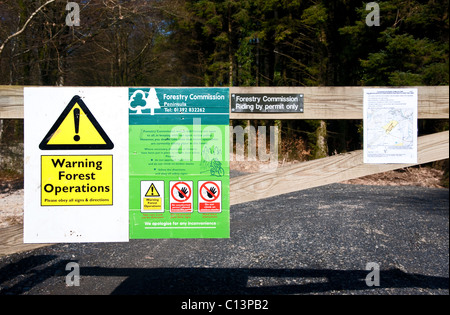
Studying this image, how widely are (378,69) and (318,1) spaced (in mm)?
6354

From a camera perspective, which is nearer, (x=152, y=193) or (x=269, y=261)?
(x=152, y=193)

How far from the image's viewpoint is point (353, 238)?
565 cm

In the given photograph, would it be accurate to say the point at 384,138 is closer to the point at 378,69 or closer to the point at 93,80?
the point at 378,69

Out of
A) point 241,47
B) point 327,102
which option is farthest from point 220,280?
point 241,47

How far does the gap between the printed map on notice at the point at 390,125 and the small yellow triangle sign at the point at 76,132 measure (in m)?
1.71

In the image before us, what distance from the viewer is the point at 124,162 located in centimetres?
249

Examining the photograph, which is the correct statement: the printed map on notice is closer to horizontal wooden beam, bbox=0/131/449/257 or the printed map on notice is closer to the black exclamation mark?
horizontal wooden beam, bbox=0/131/449/257

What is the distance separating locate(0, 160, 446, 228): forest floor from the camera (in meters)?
8.34

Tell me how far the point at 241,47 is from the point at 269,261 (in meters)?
17.8

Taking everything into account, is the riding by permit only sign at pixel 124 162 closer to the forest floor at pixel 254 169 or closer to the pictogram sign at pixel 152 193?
the pictogram sign at pixel 152 193

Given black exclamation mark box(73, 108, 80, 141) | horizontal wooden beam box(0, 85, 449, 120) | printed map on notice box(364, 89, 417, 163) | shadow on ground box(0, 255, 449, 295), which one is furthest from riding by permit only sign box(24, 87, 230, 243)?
shadow on ground box(0, 255, 449, 295)

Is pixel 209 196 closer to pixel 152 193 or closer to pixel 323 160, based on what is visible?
pixel 152 193

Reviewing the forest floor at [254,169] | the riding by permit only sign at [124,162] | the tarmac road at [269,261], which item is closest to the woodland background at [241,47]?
the forest floor at [254,169]

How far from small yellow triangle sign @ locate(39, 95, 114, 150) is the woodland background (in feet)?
11.3
